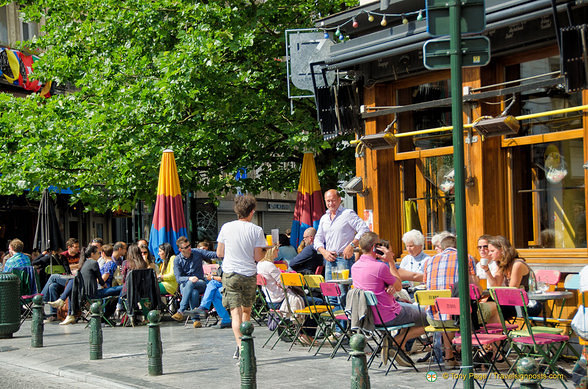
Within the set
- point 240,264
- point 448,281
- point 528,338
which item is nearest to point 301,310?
point 240,264

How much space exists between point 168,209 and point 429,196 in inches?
213

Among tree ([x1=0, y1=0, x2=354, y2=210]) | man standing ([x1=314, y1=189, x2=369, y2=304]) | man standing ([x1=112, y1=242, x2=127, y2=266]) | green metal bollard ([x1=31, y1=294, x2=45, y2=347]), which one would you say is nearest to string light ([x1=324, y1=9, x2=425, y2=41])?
man standing ([x1=314, y1=189, x2=369, y2=304])

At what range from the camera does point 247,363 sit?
25.8 ft

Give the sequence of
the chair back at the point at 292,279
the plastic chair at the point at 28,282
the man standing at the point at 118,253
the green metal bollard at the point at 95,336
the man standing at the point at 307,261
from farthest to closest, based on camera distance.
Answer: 1. the man standing at the point at 118,253
2. the plastic chair at the point at 28,282
3. the man standing at the point at 307,261
4. the chair back at the point at 292,279
5. the green metal bollard at the point at 95,336

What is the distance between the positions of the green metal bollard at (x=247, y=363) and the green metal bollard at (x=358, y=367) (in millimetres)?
1604

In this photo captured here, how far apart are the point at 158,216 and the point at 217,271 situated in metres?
1.79

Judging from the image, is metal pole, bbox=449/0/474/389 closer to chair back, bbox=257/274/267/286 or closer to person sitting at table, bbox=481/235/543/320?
person sitting at table, bbox=481/235/543/320

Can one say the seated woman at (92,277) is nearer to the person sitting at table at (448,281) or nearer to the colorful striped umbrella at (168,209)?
the colorful striped umbrella at (168,209)

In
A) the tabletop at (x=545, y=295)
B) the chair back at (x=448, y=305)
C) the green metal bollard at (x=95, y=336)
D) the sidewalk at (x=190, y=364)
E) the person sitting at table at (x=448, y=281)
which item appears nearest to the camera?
the chair back at (x=448, y=305)

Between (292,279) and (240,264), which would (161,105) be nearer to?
(292,279)

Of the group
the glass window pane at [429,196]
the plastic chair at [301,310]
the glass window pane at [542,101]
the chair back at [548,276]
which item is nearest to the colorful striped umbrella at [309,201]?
the glass window pane at [429,196]

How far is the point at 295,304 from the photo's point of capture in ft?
39.0

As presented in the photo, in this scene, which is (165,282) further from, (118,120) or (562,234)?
(562,234)

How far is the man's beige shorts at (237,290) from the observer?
999 cm
